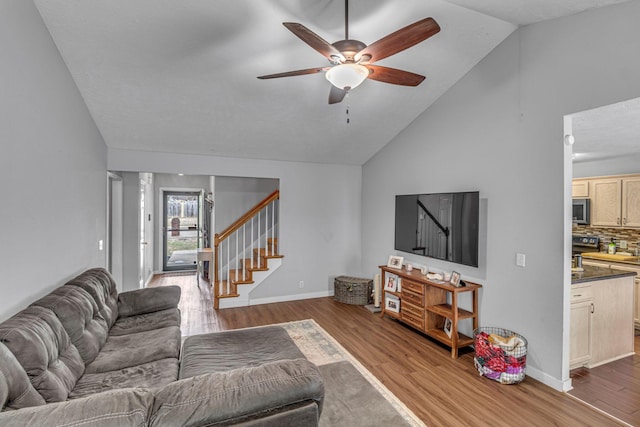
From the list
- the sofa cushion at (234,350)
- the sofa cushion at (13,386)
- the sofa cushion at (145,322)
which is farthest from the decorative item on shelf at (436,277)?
the sofa cushion at (13,386)

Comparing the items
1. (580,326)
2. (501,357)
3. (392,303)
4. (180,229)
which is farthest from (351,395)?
(180,229)

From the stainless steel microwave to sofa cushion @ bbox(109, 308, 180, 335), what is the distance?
227 inches

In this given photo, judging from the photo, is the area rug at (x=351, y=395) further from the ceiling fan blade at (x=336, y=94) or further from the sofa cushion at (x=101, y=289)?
the ceiling fan blade at (x=336, y=94)

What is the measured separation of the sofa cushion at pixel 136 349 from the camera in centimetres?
224

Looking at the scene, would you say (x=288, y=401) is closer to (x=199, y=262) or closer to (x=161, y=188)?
(x=199, y=262)

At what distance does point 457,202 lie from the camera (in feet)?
11.7

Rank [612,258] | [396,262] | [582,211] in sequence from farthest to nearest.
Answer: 1. [582,211]
2. [396,262]
3. [612,258]

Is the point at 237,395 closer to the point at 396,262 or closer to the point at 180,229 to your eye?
the point at 396,262

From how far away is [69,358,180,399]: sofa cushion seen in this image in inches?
77.1

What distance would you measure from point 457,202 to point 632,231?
9.55 ft

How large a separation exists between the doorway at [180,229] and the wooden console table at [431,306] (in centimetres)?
566

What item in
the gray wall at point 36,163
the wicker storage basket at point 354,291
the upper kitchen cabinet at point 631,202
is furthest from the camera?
the wicker storage basket at point 354,291

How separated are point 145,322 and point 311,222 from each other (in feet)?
10.00

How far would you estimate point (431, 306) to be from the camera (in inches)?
146
